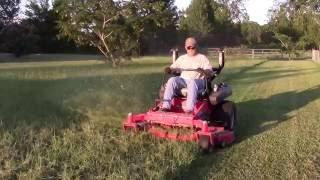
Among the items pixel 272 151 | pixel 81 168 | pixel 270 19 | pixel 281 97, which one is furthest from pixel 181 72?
pixel 270 19

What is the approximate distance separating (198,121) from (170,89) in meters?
0.93

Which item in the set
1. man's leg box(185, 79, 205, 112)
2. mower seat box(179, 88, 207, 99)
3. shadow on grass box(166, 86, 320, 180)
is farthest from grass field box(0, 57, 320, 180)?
mower seat box(179, 88, 207, 99)

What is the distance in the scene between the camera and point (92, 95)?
1470cm

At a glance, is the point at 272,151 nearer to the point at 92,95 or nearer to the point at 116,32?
the point at 92,95

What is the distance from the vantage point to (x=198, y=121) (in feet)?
30.8

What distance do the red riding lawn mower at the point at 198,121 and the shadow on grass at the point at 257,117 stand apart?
30 centimetres

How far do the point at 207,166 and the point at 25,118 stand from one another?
174 inches

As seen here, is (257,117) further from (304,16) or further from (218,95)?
(304,16)

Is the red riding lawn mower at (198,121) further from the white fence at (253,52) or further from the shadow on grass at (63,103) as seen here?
the white fence at (253,52)

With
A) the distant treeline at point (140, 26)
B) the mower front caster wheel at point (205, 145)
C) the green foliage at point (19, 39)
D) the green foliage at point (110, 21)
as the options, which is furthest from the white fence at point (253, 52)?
the mower front caster wheel at point (205, 145)

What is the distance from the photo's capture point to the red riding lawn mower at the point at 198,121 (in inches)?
363

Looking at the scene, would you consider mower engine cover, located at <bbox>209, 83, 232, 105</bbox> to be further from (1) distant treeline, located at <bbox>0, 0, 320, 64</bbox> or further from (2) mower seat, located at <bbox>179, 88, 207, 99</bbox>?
(1) distant treeline, located at <bbox>0, 0, 320, 64</bbox>

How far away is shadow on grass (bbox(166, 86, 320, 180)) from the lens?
765cm

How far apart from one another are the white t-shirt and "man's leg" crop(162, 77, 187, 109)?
1.17ft
